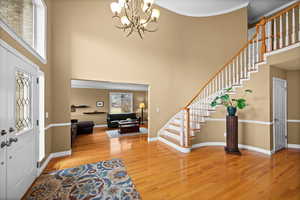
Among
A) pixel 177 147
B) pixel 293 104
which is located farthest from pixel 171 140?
pixel 293 104

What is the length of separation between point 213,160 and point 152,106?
2.50m

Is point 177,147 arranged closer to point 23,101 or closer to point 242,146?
point 242,146

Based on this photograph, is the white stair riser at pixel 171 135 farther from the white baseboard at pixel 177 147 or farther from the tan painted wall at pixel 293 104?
the tan painted wall at pixel 293 104

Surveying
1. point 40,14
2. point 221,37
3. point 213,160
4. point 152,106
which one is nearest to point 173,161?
point 213,160

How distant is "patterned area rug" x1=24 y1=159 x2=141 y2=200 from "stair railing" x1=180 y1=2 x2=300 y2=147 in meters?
2.07

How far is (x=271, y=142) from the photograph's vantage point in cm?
329

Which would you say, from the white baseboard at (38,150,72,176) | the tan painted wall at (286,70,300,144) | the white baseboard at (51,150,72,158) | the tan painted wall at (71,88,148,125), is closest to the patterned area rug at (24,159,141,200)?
the white baseboard at (38,150,72,176)

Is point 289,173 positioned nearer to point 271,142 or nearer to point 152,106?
point 271,142

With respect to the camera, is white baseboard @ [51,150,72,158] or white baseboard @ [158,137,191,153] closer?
white baseboard @ [51,150,72,158]

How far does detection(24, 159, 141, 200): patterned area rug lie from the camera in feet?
5.92

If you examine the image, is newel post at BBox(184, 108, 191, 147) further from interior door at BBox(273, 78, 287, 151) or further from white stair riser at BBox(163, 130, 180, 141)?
interior door at BBox(273, 78, 287, 151)

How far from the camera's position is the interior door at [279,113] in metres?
3.43

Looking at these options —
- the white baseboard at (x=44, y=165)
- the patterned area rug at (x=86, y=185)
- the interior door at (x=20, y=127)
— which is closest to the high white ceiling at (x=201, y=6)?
the interior door at (x=20, y=127)

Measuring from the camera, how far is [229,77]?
4.32 m
